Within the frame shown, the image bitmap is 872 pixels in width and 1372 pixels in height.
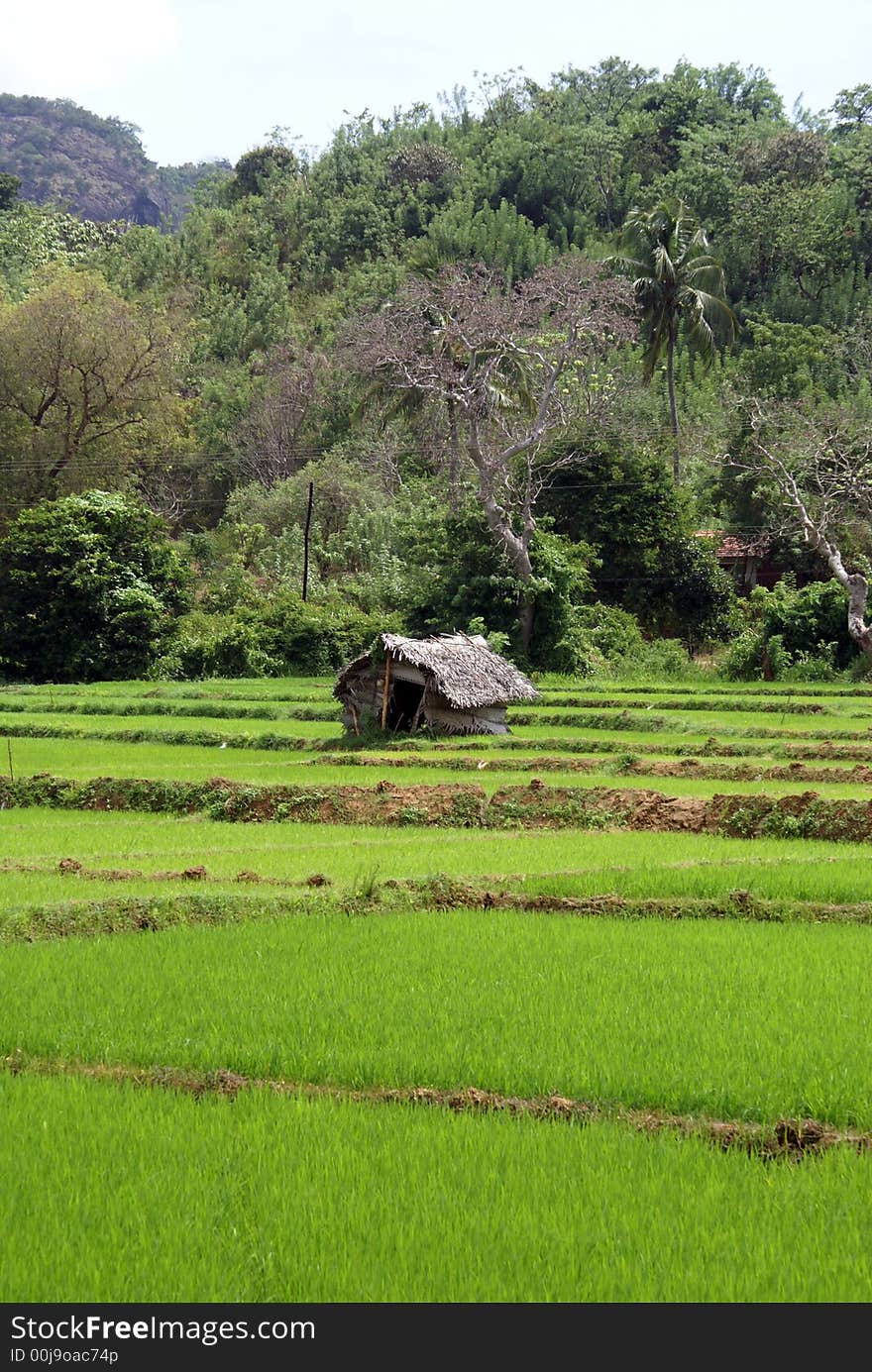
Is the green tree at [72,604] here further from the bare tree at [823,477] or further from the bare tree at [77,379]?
the bare tree at [823,477]

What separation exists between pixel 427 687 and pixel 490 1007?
15.3m

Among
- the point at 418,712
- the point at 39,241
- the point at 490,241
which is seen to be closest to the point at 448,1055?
the point at 418,712

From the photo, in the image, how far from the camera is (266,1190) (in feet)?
15.4

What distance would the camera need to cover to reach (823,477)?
3509 cm

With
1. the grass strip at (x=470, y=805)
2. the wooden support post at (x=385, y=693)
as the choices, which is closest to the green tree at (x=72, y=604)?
the wooden support post at (x=385, y=693)

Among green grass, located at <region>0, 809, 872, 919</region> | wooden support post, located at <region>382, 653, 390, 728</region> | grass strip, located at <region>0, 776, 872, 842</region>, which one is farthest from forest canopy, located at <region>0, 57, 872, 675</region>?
green grass, located at <region>0, 809, 872, 919</region>

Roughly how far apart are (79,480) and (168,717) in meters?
19.7

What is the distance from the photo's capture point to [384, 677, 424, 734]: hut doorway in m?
23.0

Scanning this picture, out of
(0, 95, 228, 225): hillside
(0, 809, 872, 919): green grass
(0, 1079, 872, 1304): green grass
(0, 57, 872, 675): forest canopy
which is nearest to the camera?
(0, 1079, 872, 1304): green grass

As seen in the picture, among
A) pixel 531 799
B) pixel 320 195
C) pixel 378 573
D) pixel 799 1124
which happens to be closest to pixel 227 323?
pixel 320 195

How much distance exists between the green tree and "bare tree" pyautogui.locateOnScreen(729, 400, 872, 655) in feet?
52.2

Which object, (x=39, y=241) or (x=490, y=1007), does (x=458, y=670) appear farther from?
(x=39, y=241)

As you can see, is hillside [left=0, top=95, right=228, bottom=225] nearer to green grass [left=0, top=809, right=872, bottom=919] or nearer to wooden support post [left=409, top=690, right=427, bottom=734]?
wooden support post [left=409, top=690, right=427, bottom=734]

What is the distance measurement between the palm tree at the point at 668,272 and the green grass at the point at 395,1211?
38.0 meters
